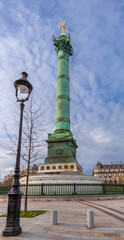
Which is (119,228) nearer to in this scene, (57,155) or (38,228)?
(38,228)

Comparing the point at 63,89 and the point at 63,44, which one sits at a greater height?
the point at 63,44

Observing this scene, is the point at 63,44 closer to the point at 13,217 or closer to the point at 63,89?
the point at 63,89

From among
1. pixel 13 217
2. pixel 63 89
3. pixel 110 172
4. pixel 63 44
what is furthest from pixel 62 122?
pixel 110 172

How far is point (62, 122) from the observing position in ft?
114

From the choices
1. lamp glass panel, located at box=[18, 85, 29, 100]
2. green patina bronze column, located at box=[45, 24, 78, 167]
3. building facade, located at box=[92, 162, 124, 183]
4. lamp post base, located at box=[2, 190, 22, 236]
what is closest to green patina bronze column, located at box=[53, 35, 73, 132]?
green patina bronze column, located at box=[45, 24, 78, 167]

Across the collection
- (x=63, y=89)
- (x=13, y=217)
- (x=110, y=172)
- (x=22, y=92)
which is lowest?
(x=110, y=172)

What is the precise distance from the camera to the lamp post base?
511cm

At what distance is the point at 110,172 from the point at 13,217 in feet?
298

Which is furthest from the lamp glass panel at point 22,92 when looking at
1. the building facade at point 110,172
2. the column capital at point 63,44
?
the building facade at point 110,172

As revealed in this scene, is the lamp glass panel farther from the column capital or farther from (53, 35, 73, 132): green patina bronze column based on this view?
the column capital

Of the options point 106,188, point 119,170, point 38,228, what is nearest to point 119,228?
point 38,228

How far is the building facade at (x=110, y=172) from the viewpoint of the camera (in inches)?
3400

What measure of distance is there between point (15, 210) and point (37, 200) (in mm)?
11943

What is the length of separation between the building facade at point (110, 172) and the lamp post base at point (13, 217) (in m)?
87.8
